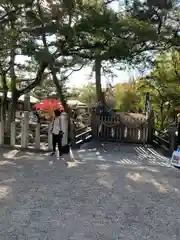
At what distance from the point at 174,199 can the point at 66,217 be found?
220 centimetres

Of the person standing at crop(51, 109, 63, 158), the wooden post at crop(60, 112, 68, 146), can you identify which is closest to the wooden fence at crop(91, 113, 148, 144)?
the wooden post at crop(60, 112, 68, 146)

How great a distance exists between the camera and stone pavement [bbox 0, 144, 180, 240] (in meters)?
4.11

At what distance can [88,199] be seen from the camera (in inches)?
217

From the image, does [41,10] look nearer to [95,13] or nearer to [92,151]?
[95,13]

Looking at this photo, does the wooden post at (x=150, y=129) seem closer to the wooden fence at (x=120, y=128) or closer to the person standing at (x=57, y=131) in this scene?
the wooden fence at (x=120, y=128)

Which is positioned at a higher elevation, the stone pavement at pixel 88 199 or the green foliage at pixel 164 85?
the green foliage at pixel 164 85

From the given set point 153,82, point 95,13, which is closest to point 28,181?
point 95,13

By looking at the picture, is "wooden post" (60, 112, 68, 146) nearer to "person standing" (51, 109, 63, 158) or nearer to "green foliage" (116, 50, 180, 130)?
"person standing" (51, 109, 63, 158)

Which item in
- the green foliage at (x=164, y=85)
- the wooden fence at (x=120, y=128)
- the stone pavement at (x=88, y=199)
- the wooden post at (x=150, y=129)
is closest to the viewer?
the stone pavement at (x=88, y=199)

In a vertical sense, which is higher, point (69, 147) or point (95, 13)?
point (95, 13)

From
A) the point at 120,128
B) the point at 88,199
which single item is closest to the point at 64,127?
the point at 120,128

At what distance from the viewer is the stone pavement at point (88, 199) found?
13.5 feet

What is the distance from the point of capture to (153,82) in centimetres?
2111

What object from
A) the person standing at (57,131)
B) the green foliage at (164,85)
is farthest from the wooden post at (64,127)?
the green foliage at (164,85)
